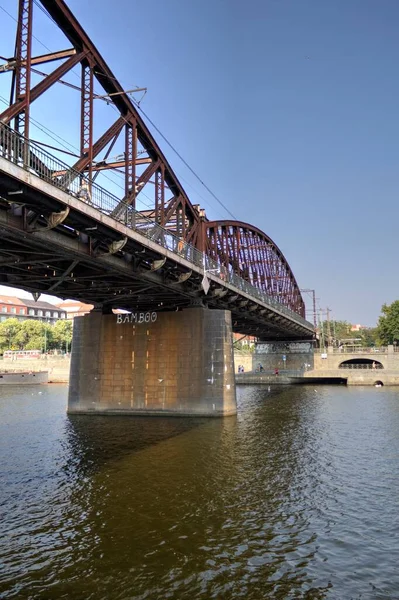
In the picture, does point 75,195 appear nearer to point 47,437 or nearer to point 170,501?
point 170,501

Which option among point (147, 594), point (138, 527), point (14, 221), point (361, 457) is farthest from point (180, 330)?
point (147, 594)

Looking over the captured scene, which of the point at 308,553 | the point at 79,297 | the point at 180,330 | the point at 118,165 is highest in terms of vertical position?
the point at 118,165

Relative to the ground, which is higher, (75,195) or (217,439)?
(75,195)

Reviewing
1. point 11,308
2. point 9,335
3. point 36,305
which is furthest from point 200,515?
point 36,305

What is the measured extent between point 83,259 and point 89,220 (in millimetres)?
3176

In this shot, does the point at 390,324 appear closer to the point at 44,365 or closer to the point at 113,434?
the point at 44,365

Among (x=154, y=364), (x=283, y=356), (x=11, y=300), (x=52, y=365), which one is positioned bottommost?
(x=154, y=364)

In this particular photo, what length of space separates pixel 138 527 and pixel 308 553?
4.76m

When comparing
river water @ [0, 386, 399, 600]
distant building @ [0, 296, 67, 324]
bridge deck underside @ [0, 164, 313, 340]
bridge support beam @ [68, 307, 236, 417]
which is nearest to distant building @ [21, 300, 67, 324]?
distant building @ [0, 296, 67, 324]

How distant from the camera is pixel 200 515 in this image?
13922 mm

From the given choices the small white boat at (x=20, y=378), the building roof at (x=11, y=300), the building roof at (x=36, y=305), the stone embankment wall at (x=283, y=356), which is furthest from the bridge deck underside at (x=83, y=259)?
the building roof at (x=36, y=305)

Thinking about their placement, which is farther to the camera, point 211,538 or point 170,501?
point 170,501

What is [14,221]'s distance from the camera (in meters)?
16.5

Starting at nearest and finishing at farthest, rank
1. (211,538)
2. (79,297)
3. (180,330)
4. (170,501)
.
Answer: (211,538) → (170,501) → (79,297) → (180,330)
